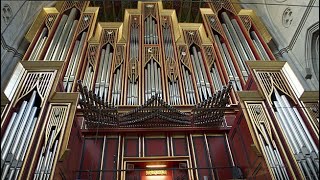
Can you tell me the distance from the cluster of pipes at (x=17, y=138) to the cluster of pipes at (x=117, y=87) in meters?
2.37

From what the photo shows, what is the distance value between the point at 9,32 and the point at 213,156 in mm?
6393

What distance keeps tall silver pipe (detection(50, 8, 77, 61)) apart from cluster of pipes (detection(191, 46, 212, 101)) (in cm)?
411

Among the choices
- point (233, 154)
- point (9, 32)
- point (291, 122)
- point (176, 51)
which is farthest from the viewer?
point (176, 51)

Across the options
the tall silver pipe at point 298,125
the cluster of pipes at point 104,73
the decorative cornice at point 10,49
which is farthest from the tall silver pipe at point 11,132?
the tall silver pipe at point 298,125

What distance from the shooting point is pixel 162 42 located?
1105cm

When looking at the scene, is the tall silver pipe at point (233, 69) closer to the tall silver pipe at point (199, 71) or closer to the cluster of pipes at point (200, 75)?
the cluster of pipes at point (200, 75)

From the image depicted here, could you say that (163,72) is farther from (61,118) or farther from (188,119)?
(61,118)

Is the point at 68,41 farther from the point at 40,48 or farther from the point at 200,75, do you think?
the point at 200,75

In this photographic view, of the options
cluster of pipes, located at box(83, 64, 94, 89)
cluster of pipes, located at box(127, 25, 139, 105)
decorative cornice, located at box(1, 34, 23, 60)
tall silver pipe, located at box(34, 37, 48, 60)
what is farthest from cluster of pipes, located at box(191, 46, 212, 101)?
decorative cornice, located at box(1, 34, 23, 60)

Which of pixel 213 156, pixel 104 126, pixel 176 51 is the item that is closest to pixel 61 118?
pixel 104 126

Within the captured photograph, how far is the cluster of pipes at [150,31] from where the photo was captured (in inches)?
445

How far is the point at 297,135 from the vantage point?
19.1ft

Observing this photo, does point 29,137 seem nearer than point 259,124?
Yes

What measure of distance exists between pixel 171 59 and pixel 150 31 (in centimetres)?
214
